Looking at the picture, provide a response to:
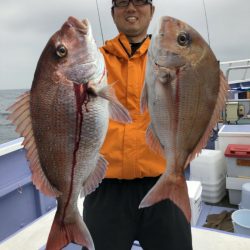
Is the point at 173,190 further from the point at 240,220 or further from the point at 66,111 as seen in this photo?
the point at 240,220

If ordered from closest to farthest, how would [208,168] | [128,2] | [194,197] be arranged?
[128,2], [194,197], [208,168]

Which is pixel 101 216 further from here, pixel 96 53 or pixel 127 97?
pixel 96 53

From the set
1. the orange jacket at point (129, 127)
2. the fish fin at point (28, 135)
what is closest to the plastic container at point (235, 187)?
the orange jacket at point (129, 127)

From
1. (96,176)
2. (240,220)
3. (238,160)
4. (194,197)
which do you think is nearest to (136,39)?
(96,176)

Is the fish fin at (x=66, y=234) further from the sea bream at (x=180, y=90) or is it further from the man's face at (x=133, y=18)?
the man's face at (x=133, y=18)

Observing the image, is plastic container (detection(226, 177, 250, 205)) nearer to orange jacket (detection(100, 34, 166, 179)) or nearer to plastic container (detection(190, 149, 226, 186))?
plastic container (detection(190, 149, 226, 186))

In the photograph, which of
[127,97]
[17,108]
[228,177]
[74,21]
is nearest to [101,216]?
[127,97]

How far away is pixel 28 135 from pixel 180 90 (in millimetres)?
637

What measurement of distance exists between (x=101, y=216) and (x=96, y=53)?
1240mm

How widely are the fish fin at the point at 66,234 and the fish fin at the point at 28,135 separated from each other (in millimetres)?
144

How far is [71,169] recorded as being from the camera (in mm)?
1435

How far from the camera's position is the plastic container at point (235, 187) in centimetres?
504

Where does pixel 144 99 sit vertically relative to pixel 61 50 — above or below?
below

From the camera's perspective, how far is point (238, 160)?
5059mm
